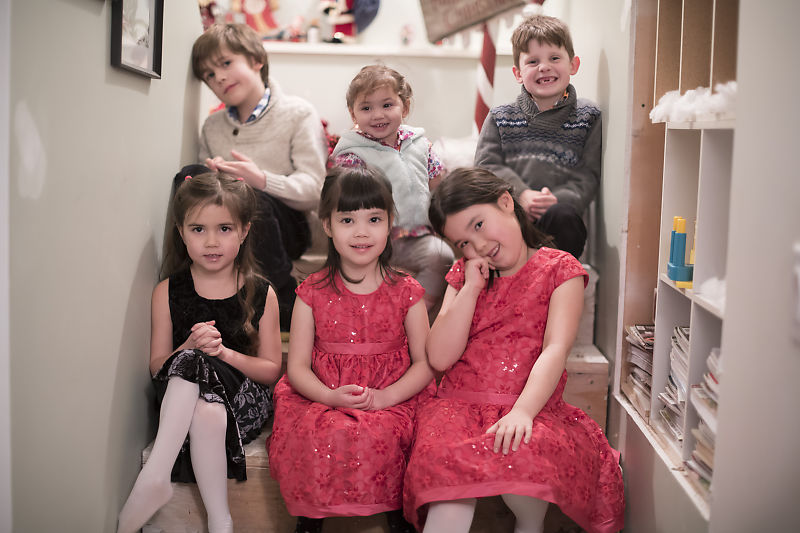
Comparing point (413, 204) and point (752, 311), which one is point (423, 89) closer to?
point (413, 204)

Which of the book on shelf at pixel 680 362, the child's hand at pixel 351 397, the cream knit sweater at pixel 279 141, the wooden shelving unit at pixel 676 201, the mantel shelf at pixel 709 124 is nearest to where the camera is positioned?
the mantel shelf at pixel 709 124

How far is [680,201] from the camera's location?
156 cm

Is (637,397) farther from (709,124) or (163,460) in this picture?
(163,460)

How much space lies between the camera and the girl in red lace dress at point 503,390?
1.37 metres

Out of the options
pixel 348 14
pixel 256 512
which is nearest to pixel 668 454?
pixel 256 512

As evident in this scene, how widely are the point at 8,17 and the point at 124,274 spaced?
2.01ft

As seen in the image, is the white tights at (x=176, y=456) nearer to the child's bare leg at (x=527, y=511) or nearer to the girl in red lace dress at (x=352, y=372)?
the girl in red lace dress at (x=352, y=372)

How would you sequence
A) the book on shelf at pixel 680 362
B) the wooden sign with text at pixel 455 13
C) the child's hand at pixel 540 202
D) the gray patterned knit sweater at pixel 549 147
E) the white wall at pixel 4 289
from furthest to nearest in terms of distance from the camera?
1. the wooden sign with text at pixel 455 13
2. the gray patterned knit sweater at pixel 549 147
3. the child's hand at pixel 540 202
4. the book on shelf at pixel 680 362
5. the white wall at pixel 4 289

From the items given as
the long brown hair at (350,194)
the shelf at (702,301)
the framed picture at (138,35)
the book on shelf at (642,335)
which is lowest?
the book on shelf at (642,335)

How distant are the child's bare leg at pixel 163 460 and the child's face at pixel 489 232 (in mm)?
662

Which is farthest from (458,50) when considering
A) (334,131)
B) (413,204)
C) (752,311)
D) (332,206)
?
(752,311)

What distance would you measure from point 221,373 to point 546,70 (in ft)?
3.85

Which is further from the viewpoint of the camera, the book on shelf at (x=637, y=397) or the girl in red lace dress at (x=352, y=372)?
the book on shelf at (x=637, y=397)

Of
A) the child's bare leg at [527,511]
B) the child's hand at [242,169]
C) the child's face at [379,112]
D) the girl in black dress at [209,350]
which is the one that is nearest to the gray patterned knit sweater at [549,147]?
the child's face at [379,112]
